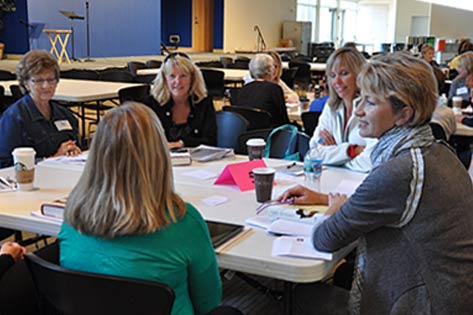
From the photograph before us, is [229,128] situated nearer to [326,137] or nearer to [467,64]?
[326,137]

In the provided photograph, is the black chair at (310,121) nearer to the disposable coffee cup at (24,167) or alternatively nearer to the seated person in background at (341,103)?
the seated person in background at (341,103)

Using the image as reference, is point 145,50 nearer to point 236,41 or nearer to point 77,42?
point 77,42

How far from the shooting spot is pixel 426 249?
5.02 ft

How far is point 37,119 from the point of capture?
308cm

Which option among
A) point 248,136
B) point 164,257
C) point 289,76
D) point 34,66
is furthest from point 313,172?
point 289,76

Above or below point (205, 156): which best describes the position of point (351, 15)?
above

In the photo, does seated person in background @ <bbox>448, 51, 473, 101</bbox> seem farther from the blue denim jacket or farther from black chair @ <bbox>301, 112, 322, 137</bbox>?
the blue denim jacket

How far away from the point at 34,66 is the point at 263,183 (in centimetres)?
173

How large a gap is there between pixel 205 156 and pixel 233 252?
4.29 ft

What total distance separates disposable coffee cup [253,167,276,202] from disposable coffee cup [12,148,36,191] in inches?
37.1

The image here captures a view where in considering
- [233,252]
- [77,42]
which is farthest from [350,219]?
[77,42]

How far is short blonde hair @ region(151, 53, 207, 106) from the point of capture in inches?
137

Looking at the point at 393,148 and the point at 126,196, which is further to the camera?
the point at 393,148

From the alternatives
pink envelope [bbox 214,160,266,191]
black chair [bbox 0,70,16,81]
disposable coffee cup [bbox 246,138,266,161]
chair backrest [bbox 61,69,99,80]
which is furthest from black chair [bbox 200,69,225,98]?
pink envelope [bbox 214,160,266,191]
